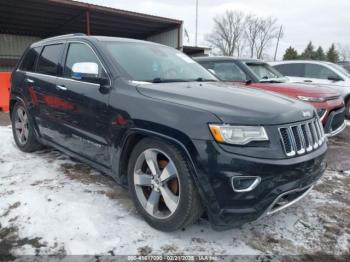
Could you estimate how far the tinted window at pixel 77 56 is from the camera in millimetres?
3400

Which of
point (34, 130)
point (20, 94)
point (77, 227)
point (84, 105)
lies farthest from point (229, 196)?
point (20, 94)

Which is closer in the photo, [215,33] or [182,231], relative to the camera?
[182,231]

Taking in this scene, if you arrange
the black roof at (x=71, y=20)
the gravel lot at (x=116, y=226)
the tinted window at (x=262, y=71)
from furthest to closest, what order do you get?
1. the black roof at (x=71, y=20)
2. the tinted window at (x=262, y=71)
3. the gravel lot at (x=116, y=226)

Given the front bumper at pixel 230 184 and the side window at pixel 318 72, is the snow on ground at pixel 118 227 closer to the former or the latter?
the front bumper at pixel 230 184

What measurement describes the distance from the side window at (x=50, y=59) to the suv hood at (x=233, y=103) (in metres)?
1.75

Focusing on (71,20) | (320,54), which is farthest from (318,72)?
(320,54)

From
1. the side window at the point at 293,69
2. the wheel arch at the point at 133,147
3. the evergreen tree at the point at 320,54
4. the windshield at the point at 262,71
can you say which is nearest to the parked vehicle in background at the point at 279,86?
the windshield at the point at 262,71

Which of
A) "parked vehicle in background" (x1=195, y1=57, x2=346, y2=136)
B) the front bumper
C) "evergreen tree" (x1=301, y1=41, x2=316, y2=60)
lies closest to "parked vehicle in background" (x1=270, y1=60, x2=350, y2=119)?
"parked vehicle in background" (x1=195, y1=57, x2=346, y2=136)

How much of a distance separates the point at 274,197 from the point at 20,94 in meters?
4.13

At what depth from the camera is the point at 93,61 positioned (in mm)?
3332

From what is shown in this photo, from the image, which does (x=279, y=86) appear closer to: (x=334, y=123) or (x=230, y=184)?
(x=334, y=123)

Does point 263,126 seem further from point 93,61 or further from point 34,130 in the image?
point 34,130

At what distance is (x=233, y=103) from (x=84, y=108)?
64.7 inches

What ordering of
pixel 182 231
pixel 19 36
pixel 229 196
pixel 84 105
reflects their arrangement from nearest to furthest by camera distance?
1. pixel 229 196
2. pixel 182 231
3. pixel 84 105
4. pixel 19 36
